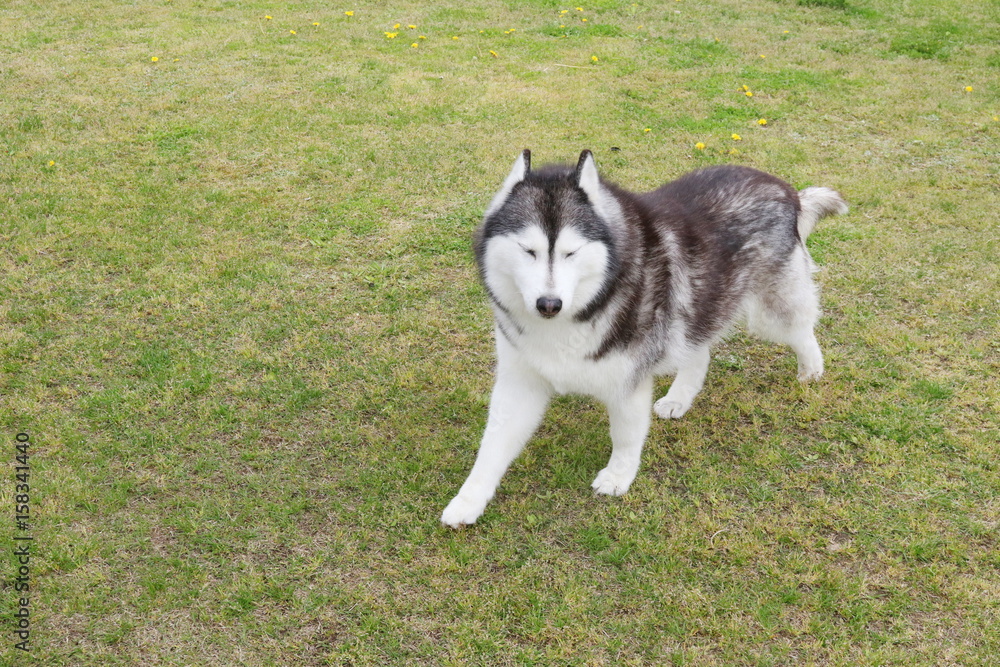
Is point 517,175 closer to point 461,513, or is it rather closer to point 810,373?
point 461,513

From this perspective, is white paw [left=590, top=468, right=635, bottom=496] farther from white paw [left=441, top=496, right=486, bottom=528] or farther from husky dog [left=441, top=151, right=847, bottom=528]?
white paw [left=441, top=496, right=486, bottom=528]

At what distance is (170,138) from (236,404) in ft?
13.8

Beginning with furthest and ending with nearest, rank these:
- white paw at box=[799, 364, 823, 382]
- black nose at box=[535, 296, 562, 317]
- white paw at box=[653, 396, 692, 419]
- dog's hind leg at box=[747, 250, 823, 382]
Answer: white paw at box=[799, 364, 823, 382] < white paw at box=[653, 396, 692, 419] < dog's hind leg at box=[747, 250, 823, 382] < black nose at box=[535, 296, 562, 317]

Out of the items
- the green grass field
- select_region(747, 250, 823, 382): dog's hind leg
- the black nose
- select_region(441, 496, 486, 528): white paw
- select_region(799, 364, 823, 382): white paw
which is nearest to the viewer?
the black nose

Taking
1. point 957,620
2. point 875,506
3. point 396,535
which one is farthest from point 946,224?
point 396,535

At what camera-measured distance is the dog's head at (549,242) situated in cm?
324

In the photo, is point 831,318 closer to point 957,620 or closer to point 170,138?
point 957,620

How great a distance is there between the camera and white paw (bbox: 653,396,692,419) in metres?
4.50

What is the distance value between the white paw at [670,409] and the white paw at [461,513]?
1.29 metres

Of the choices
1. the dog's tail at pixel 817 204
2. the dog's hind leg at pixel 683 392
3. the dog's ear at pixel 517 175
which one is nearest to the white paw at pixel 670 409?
the dog's hind leg at pixel 683 392

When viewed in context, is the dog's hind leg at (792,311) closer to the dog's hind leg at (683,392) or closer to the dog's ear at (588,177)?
the dog's hind leg at (683,392)

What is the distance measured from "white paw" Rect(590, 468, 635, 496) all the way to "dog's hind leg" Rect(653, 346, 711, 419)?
2.18ft

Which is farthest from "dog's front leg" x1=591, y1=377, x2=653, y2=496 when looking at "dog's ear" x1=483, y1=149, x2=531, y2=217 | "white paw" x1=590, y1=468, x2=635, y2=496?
"dog's ear" x1=483, y1=149, x2=531, y2=217

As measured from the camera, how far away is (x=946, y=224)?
6.24 metres
